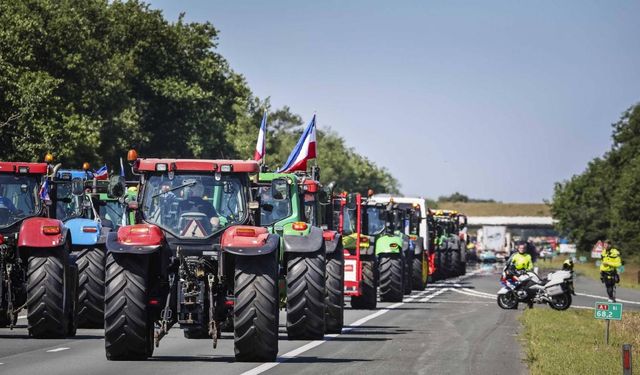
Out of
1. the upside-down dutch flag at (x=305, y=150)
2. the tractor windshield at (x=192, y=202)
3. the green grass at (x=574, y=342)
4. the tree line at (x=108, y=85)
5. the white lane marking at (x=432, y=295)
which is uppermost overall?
the tree line at (x=108, y=85)

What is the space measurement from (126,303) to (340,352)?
4175 millimetres

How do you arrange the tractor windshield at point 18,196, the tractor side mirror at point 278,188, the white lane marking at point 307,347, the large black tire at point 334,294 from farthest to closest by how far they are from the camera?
1. the large black tire at point 334,294
2. the tractor windshield at point 18,196
3. the tractor side mirror at point 278,188
4. the white lane marking at point 307,347

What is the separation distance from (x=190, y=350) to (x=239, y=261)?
129 inches

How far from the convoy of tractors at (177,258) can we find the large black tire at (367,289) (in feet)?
17.2

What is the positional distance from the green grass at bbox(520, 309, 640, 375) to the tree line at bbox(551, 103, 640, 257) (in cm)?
6824

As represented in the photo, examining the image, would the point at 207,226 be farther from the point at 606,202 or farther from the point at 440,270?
the point at 606,202

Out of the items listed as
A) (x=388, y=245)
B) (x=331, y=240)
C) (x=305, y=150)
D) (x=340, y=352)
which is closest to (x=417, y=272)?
(x=388, y=245)

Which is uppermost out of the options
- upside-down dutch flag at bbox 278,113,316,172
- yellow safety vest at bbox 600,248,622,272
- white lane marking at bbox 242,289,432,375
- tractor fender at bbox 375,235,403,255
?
upside-down dutch flag at bbox 278,113,316,172

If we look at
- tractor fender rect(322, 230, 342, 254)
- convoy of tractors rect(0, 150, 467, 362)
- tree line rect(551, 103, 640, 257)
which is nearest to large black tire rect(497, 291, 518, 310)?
convoy of tractors rect(0, 150, 467, 362)

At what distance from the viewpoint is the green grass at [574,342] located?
20.0 meters

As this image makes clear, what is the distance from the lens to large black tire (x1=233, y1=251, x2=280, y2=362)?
59.5 ft

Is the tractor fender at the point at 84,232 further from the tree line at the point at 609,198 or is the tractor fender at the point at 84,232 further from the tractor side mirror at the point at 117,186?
the tree line at the point at 609,198

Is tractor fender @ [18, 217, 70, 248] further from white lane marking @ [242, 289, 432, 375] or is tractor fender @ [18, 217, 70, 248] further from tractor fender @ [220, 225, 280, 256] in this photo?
tractor fender @ [220, 225, 280, 256]

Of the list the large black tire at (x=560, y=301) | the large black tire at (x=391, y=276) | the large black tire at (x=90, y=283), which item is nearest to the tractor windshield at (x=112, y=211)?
the large black tire at (x=90, y=283)
